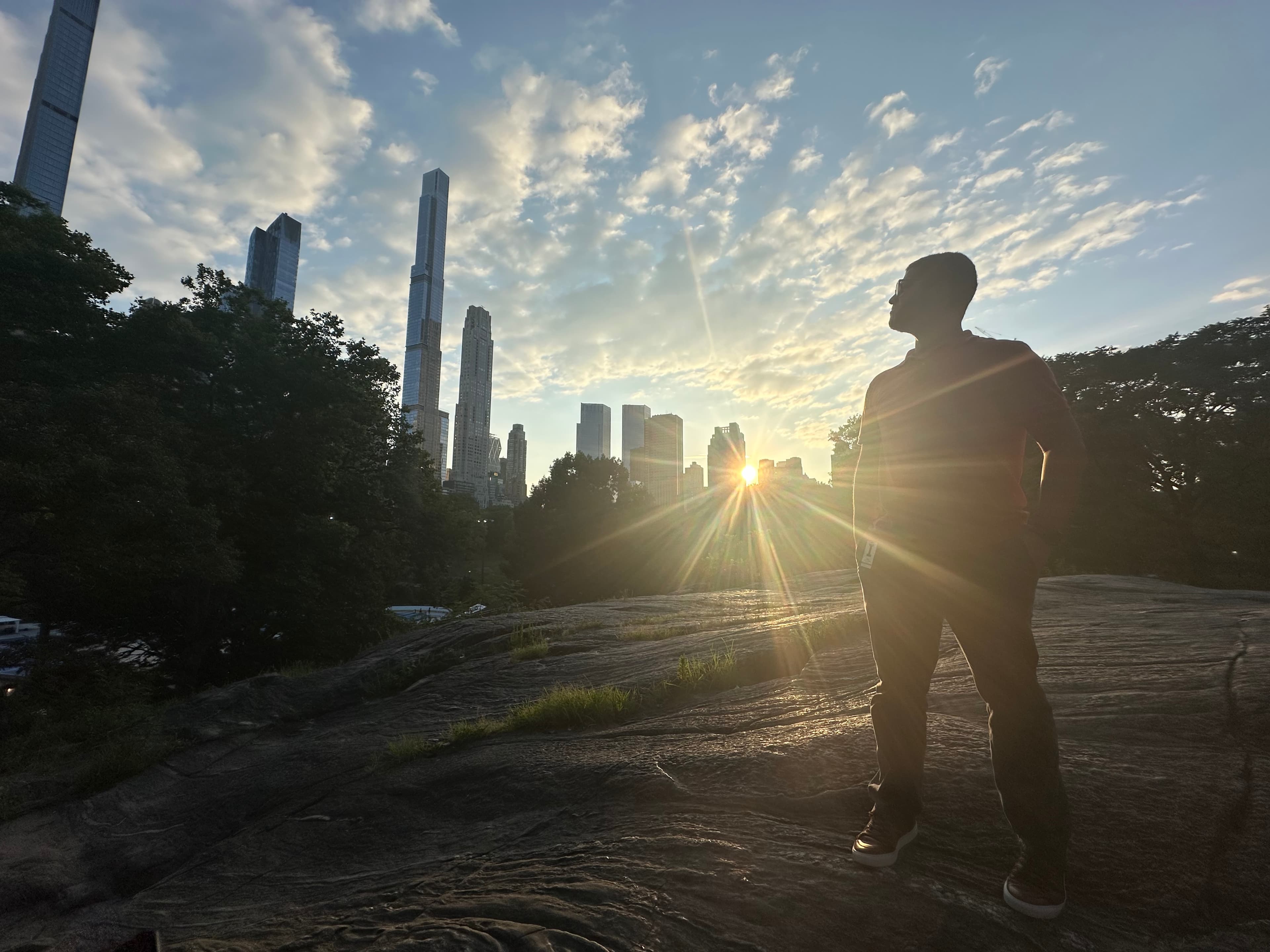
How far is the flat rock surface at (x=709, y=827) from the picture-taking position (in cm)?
197

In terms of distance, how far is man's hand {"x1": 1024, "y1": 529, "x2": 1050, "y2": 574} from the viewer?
203 cm

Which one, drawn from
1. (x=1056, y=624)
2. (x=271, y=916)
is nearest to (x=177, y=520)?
(x=271, y=916)

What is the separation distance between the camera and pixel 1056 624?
6117mm

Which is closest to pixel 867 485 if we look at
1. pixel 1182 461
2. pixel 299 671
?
pixel 299 671

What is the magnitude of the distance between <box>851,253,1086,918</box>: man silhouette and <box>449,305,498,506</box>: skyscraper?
492 feet

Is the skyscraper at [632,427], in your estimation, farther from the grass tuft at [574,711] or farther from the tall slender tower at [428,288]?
the grass tuft at [574,711]

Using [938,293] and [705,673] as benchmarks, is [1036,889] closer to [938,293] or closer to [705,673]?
[938,293]

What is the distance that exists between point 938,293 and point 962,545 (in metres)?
1.09

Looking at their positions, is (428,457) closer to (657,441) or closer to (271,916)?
(271,916)

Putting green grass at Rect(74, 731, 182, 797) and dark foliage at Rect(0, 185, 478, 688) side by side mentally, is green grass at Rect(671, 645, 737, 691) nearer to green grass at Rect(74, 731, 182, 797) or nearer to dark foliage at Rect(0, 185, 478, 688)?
green grass at Rect(74, 731, 182, 797)

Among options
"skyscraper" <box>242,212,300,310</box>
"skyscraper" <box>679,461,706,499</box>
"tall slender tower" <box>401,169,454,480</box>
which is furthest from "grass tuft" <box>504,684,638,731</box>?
"tall slender tower" <box>401,169,454,480</box>

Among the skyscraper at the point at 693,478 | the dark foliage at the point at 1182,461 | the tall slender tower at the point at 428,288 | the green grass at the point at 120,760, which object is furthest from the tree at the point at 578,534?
the tall slender tower at the point at 428,288

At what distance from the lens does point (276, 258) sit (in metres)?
127

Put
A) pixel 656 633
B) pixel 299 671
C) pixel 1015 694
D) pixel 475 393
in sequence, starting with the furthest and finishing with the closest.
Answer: pixel 475 393 → pixel 299 671 → pixel 656 633 → pixel 1015 694
